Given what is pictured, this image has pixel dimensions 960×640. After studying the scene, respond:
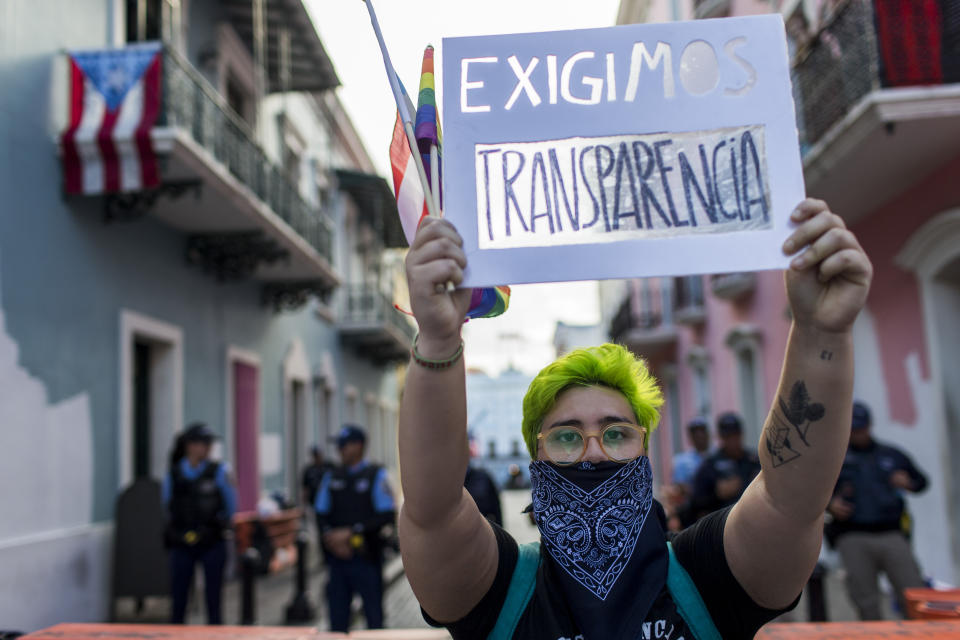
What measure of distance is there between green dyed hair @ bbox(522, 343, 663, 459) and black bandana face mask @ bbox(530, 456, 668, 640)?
15 cm

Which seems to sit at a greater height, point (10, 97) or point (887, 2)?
point (887, 2)

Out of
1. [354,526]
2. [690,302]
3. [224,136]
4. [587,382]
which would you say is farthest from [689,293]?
[587,382]

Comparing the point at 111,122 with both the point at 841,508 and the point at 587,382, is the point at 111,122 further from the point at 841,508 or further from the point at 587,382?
the point at 587,382

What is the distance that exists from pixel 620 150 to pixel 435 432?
751 mm

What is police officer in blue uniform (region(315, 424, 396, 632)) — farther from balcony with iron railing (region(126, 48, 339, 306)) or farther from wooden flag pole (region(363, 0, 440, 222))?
wooden flag pole (region(363, 0, 440, 222))

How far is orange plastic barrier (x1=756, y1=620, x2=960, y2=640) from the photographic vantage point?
296cm

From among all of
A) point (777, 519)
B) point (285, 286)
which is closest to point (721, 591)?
point (777, 519)

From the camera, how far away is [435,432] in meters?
1.79

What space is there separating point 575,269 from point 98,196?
882 cm

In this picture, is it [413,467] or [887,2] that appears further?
[887,2]

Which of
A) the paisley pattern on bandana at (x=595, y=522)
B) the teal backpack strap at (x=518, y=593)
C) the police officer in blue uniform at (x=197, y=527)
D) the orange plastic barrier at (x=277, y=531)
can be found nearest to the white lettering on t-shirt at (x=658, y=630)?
the paisley pattern on bandana at (x=595, y=522)

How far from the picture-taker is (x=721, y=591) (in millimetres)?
2025

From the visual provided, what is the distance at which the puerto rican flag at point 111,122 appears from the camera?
28.8 ft

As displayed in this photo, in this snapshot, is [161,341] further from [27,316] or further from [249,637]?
Result: [249,637]
